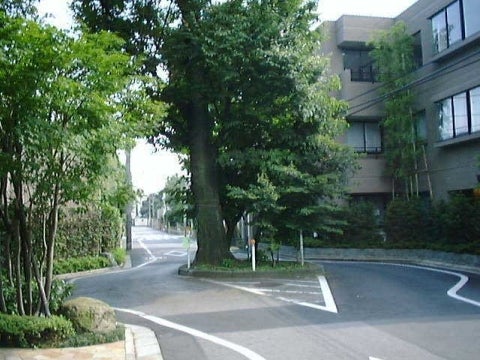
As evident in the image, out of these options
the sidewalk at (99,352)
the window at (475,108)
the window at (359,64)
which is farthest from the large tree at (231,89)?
the window at (359,64)

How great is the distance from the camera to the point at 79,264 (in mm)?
19672

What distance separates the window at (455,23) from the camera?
19438 mm

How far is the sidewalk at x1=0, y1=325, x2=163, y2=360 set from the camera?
676cm

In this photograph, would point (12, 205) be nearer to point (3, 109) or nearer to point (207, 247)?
point (3, 109)

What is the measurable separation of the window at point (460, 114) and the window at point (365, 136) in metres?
4.95

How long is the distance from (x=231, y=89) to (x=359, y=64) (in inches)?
544

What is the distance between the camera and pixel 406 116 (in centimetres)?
2319

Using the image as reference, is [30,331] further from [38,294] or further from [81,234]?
[81,234]

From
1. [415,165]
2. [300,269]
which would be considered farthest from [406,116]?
[300,269]

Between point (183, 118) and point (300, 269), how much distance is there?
21.4ft

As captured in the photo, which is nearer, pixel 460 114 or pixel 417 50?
pixel 460 114

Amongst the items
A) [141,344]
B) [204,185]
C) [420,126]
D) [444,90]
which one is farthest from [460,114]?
[141,344]

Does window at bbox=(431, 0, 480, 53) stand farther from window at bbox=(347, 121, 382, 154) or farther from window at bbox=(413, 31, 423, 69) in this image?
window at bbox=(347, 121, 382, 154)

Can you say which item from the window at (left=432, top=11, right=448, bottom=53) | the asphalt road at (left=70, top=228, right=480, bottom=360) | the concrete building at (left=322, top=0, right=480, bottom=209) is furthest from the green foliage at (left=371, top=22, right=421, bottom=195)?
the asphalt road at (left=70, top=228, right=480, bottom=360)
